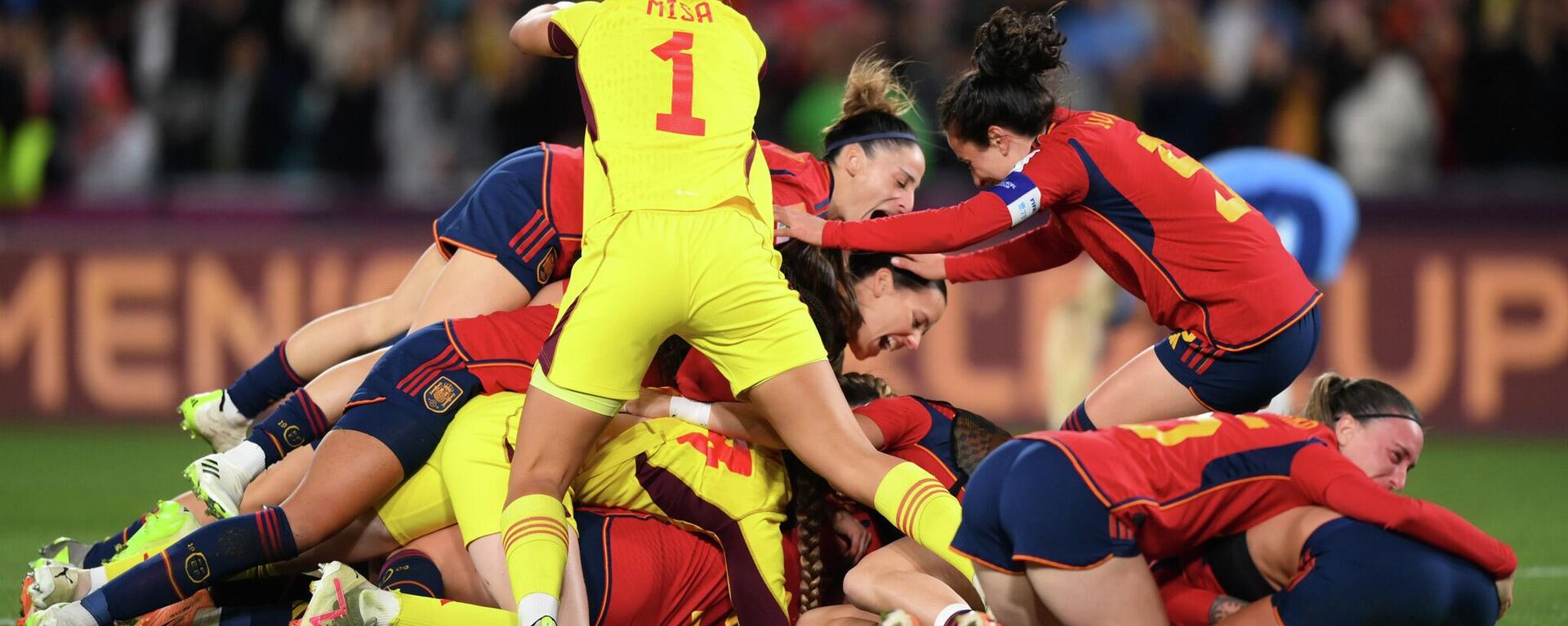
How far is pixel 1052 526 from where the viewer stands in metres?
3.85

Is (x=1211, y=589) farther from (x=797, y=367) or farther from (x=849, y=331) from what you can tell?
(x=849, y=331)

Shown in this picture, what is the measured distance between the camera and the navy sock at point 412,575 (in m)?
4.47

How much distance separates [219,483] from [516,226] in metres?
1.34

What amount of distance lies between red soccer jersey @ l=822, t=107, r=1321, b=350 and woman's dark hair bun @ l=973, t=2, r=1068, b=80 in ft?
0.70

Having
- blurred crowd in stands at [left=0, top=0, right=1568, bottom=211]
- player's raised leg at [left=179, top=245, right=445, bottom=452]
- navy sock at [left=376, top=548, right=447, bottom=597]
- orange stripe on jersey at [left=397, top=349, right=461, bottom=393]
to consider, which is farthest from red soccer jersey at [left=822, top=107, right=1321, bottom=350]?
blurred crowd in stands at [left=0, top=0, right=1568, bottom=211]

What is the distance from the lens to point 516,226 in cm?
572

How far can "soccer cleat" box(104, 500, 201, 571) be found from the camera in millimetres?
4980

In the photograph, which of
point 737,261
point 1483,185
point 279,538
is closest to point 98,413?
point 279,538

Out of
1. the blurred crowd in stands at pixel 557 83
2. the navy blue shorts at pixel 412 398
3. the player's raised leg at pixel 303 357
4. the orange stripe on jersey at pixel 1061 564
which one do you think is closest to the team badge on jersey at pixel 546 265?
the player's raised leg at pixel 303 357

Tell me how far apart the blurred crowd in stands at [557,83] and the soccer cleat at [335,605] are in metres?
6.30

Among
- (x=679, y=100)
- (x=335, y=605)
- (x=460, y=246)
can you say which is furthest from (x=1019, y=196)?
(x=335, y=605)

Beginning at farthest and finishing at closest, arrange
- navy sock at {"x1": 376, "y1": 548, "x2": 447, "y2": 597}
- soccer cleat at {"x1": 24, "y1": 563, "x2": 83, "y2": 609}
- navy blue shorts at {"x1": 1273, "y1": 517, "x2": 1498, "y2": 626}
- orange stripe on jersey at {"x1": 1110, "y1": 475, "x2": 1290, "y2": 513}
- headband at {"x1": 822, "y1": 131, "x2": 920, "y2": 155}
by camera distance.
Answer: headband at {"x1": 822, "y1": 131, "x2": 920, "y2": 155}
soccer cleat at {"x1": 24, "y1": 563, "x2": 83, "y2": 609}
navy sock at {"x1": 376, "y1": 548, "x2": 447, "y2": 597}
orange stripe on jersey at {"x1": 1110, "y1": 475, "x2": 1290, "y2": 513}
navy blue shorts at {"x1": 1273, "y1": 517, "x2": 1498, "y2": 626}

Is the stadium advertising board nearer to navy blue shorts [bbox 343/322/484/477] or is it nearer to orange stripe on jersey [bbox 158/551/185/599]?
navy blue shorts [bbox 343/322/484/477]

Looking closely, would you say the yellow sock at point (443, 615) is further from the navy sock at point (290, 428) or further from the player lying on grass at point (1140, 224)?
the player lying on grass at point (1140, 224)
